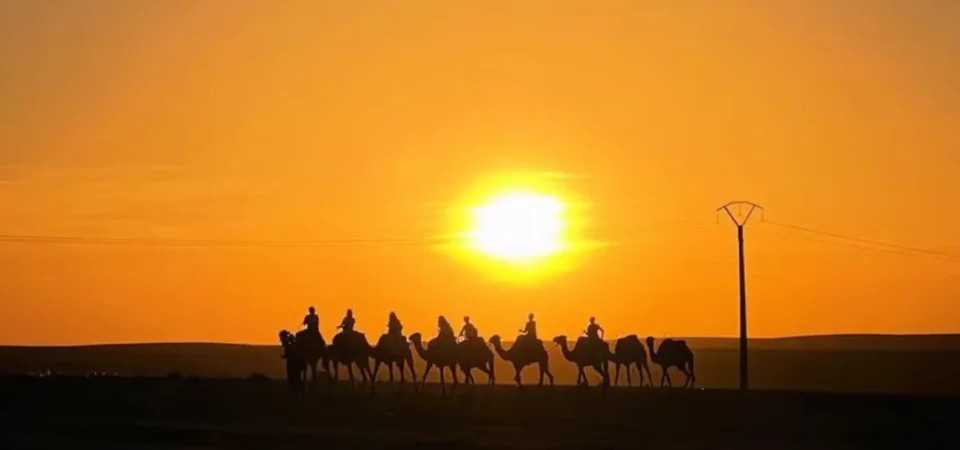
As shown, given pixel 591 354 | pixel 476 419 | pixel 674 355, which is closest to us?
pixel 476 419

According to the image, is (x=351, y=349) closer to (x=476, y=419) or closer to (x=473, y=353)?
(x=473, y=353)

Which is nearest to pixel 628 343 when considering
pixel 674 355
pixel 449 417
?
pixel 674 355

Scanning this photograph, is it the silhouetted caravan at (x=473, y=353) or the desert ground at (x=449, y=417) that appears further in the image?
the silhouetted caravan at (x=473, y=353)

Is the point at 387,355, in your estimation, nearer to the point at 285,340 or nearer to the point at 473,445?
the point at 285,340

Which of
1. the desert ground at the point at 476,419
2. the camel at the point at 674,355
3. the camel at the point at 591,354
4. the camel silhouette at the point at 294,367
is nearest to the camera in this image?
the desert ground at the point at 476,419

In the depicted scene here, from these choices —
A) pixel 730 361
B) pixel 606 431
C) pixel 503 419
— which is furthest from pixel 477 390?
pixel 730 361

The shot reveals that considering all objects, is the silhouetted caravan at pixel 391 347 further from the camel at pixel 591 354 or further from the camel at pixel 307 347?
the camel at pixel 591 354

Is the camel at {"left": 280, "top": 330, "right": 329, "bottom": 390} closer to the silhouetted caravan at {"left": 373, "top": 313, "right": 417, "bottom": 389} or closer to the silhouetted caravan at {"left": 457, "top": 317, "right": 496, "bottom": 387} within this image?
the silhouetted caravan at {"left": 373, "top": 313, "right": 417, "bottom": 389}

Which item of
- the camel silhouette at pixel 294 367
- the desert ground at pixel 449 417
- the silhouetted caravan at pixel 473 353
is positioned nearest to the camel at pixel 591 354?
the desert ground at pixel 449 417

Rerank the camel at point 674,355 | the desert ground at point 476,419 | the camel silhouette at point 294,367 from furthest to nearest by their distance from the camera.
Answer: the camel at point 674,355 < the camel silhouette at point 294,367 < the desert ground at point 476,419

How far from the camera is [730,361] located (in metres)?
153

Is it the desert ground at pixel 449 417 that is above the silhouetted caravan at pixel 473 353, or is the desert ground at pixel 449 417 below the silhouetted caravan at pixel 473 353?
below

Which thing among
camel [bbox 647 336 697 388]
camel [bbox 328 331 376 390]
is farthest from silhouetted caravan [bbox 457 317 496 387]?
camel [bbox 647 336 697 388]

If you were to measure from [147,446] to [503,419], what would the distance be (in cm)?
874
